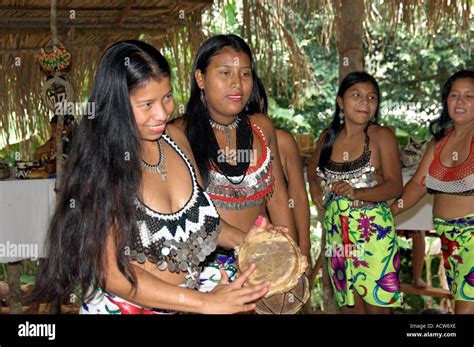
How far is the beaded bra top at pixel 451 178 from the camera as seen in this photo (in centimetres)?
411

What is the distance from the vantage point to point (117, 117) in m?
2.32

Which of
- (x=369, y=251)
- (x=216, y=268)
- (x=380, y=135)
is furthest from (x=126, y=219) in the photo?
(x=380, y=135)

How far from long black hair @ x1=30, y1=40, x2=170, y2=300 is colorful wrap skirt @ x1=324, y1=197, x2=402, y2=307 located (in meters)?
2.40

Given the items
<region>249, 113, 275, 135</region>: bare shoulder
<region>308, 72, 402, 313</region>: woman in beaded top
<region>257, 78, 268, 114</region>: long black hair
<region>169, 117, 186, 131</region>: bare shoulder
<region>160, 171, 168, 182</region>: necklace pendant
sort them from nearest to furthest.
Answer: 1. <region>160, 171, 168, 182</region>: necklace pendant
2. <region>169, 117, 186, 131</region>: bare shoulder
3. <region>249, 113, 275, 135</region>: bare shoulder
4. <region>257, 78, 268, 114</region>: long black hair
5. <region>308, 72, 402, 313</region>: woman in beaded top

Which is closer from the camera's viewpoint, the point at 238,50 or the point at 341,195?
the point at 238,50

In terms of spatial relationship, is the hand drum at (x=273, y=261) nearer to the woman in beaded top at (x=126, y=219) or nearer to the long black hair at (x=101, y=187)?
the woman in beaded top at (x=126, y=219)

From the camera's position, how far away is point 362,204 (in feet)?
14.9

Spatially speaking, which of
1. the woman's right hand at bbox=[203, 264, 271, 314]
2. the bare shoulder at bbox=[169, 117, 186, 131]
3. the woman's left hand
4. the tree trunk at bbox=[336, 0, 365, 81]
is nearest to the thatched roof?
the tree trunk at bbox=[336, 0, 365, 81]

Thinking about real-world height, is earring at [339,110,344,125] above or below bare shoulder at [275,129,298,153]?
above

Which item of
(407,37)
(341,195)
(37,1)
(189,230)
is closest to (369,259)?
(341,195)

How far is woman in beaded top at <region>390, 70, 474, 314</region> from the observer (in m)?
4.08

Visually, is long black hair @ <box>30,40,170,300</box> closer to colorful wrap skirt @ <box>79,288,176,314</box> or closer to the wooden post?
colorful wrap skirt @ <box>79,288,176,314</box>
